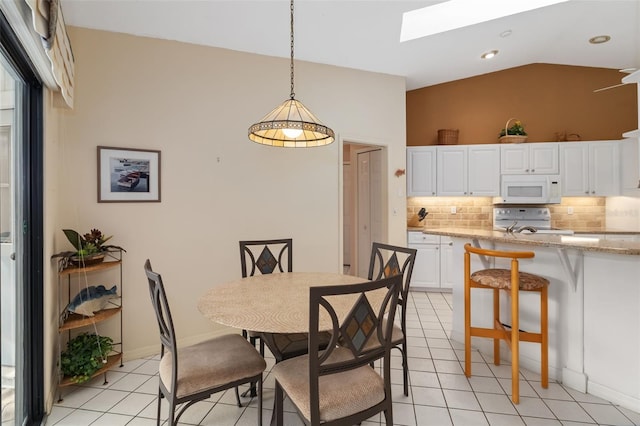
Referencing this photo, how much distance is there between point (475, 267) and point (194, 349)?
2355mm

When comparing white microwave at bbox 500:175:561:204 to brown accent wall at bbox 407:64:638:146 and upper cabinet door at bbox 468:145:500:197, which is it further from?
brown accent wall at bbox 407:64:638:146

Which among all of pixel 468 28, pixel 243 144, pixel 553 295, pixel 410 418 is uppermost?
pixel 468 28

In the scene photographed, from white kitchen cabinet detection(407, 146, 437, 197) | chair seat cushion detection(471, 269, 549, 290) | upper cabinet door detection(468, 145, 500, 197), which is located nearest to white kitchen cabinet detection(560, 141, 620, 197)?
upper cabinet door detection(468, 145, 500, 197)

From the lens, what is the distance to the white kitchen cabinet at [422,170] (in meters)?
4.79

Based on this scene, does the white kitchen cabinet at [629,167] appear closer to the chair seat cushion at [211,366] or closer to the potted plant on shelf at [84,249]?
the chair seat cushion at [211,366]

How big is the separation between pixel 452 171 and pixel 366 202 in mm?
1327

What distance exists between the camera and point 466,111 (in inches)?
199

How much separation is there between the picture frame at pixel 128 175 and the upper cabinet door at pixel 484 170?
4097 millimetres

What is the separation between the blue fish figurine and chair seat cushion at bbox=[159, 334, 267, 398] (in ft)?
3.18

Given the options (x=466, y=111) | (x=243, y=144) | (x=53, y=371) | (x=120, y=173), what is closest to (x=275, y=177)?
(x=243, y=144)

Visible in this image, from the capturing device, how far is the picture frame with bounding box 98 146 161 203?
269 cm

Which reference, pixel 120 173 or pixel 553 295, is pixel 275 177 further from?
pixel 553 295

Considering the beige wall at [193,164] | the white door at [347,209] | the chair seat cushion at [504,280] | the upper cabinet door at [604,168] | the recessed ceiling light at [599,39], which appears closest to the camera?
the chair seat cushion at [504,280]

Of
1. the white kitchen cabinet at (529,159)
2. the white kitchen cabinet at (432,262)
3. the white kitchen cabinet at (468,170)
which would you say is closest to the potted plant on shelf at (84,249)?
the white kitchen cabinet at (432,262)
